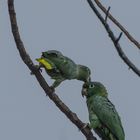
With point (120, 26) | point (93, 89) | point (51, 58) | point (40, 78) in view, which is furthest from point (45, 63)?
point (120, 26)

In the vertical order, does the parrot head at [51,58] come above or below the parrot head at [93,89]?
above

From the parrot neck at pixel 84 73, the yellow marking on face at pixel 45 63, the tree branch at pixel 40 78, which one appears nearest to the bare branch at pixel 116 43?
the tree branch at pixel 40 78

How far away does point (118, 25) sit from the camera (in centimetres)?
215

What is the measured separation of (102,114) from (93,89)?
29cm

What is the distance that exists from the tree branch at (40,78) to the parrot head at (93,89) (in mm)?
1178

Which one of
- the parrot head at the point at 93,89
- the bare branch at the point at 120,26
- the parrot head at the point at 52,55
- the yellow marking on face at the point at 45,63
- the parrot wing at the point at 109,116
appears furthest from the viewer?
the parrot head at the point at 93,89

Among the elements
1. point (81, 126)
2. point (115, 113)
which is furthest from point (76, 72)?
point (81, 126)

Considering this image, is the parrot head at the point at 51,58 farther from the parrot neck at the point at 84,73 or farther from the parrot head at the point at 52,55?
the parrot neck at the point at 84,73

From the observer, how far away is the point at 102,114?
12.5 ft

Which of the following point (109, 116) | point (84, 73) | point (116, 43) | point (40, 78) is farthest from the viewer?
point (84, 73)

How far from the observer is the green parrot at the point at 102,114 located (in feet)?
11.8

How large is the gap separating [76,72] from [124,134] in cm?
62

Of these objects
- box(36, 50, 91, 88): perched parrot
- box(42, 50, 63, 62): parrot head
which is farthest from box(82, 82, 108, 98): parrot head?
box(42, 50, 63, 62): parrot head

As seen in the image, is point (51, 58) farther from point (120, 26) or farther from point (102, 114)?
point (120, 26)
